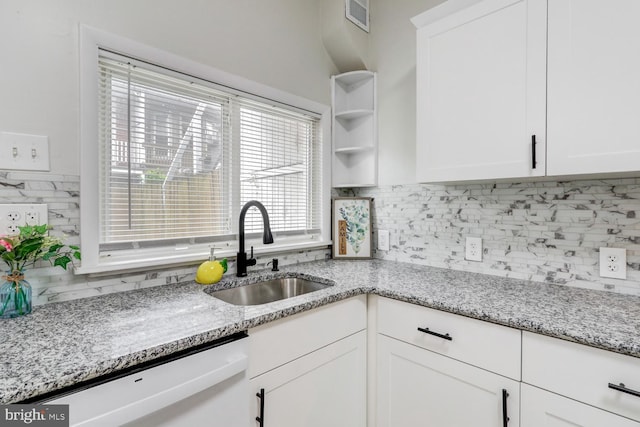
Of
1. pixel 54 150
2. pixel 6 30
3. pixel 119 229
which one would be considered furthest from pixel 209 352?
pixel 6 30

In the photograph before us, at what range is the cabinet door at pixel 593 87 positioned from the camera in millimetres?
1039

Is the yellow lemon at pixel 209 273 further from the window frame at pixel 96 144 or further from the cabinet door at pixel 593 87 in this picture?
the cabinet door at pixel 593 87

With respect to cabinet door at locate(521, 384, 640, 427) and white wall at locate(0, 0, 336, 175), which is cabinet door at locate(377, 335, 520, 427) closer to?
cabinet door at locate(521, 384, 640, 427)

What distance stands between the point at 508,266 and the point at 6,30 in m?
2.27

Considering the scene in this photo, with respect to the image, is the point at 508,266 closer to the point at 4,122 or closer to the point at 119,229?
the point at 119,229

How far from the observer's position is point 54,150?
113 centimetres

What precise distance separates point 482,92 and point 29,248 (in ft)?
5.91

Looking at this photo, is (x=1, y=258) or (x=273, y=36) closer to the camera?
(x=1, y=258)

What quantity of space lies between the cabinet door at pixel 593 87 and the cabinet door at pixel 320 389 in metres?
1.13

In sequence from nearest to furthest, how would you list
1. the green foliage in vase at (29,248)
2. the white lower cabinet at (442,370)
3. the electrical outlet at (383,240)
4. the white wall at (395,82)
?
the green foliage in vase at (29,248), the white lower cabinet at (442,370), the white wall at (395,82), the electrical outlet at (383,240)

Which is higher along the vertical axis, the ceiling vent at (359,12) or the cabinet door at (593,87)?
the ceiling vent at (359,12)

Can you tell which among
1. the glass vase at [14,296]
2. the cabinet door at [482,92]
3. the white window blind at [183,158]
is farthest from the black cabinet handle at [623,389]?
the glass vase at [14,296]

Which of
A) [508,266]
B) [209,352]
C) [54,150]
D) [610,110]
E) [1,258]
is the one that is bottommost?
[209,352]

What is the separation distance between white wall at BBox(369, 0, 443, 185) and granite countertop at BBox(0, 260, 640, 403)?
80cm
